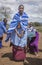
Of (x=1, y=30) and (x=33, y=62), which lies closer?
(x=33, y=62)

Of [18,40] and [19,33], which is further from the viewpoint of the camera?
[18,40]

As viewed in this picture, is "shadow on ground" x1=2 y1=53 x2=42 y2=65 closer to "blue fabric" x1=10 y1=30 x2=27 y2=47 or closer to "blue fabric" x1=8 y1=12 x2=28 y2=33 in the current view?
"blue fabric" x1=10 y1=30 x2=27 y2=47

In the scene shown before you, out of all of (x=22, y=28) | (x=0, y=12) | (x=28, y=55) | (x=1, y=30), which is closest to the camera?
(x=22, y=28)

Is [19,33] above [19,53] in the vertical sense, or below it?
above

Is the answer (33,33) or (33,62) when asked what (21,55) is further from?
(33,33)

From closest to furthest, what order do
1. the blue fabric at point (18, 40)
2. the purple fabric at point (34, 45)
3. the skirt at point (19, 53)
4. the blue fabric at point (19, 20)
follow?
1. the blue fabric at point (19, 20)
2. the blue fabric at point (18, 40)
3. the skirt at point (19, 53)
4. the purple fabric at point (34, 45)

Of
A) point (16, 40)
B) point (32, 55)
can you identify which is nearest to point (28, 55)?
point (32, 55)

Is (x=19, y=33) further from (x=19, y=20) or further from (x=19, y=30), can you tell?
(x=19, y=20)

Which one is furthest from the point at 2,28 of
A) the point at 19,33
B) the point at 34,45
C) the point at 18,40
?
the point at 19,33

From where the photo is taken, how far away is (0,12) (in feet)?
122

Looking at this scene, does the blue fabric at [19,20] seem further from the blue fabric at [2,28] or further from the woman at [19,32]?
the blue fabric at [2,28]

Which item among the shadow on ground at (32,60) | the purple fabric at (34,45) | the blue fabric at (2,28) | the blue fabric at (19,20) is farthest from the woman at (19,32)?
the blue fabric at (2,28)

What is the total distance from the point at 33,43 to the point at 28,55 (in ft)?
2.01

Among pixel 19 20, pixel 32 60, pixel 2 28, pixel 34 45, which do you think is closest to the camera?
pixel 19 20
